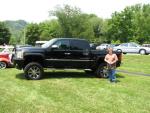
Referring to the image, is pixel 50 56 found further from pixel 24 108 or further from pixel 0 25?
pixel 0 25

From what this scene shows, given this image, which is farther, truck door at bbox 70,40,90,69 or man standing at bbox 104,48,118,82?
truck door at bbox 70,40,90,69

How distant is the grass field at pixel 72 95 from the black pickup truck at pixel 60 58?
0.61 meters

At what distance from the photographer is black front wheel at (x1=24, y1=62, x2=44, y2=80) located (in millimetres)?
16625

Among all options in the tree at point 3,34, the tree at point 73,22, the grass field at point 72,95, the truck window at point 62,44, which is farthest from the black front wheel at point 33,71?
the tree at point 3,34

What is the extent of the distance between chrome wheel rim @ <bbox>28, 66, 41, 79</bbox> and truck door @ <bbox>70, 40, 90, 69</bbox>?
176 centimetres

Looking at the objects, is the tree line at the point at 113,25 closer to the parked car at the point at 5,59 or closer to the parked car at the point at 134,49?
the parked car at the point at 134,49

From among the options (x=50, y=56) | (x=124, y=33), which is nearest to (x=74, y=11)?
(x=124, y=33)

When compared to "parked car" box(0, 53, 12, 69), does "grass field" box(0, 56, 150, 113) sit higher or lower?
lower

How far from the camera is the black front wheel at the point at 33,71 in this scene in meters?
16.6

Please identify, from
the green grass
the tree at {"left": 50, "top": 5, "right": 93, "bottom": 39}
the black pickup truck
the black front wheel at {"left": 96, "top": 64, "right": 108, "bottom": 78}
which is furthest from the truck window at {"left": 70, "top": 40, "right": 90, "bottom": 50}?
the tree at {"left": 50, "top": 5, "right": 93, "bottom": 39}

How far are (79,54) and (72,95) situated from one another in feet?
17.3

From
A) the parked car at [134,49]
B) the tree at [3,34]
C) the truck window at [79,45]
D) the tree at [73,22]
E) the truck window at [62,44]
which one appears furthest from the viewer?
the tree at [3,34]

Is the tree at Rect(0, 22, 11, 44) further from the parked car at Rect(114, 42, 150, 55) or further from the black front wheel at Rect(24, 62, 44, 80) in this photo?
the black front wheel at Rect(24, 62, 44, 80)

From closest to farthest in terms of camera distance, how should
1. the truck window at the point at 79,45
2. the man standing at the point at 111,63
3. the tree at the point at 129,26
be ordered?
1. the man standing at the point at 111,63
2. the truck window at the point at 79,45
3. the tree at the point at 129,26
